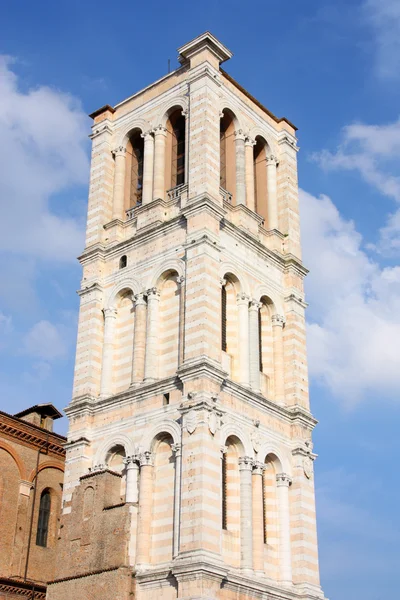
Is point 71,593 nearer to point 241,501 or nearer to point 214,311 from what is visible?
point 241,501

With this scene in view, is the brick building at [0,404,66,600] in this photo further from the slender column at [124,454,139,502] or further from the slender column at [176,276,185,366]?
the slender column at [176,276,185,366]

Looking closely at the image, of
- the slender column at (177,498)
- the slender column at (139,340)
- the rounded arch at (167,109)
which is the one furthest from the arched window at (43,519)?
the rounded arch at (167,109)

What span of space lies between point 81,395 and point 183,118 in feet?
39.6

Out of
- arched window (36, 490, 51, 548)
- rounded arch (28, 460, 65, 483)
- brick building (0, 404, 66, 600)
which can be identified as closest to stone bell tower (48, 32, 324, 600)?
brick building (0, 404, 66, 600)

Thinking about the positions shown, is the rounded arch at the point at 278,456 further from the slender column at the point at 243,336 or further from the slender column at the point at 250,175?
the slender column at the point at 250,175

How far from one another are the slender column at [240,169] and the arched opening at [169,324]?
4.80 metres

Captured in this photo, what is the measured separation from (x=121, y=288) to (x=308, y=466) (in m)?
9.30

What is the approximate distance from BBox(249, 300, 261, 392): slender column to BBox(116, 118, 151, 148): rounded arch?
9.29 meters

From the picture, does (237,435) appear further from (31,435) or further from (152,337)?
(31,435)

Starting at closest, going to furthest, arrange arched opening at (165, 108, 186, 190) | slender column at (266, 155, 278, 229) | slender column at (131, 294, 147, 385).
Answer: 1. slender column at (131, 294, 147, 385)
2. arched opening at (165, 108, 186, 190)
3. slender column at (266, 155, 278, 229)

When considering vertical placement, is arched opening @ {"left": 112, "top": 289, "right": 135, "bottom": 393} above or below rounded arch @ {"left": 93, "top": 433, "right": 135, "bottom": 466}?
above

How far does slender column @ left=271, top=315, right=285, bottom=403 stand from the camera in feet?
101

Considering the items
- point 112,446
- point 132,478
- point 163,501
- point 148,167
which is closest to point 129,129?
point 148,167

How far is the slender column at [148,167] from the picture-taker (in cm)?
3278
